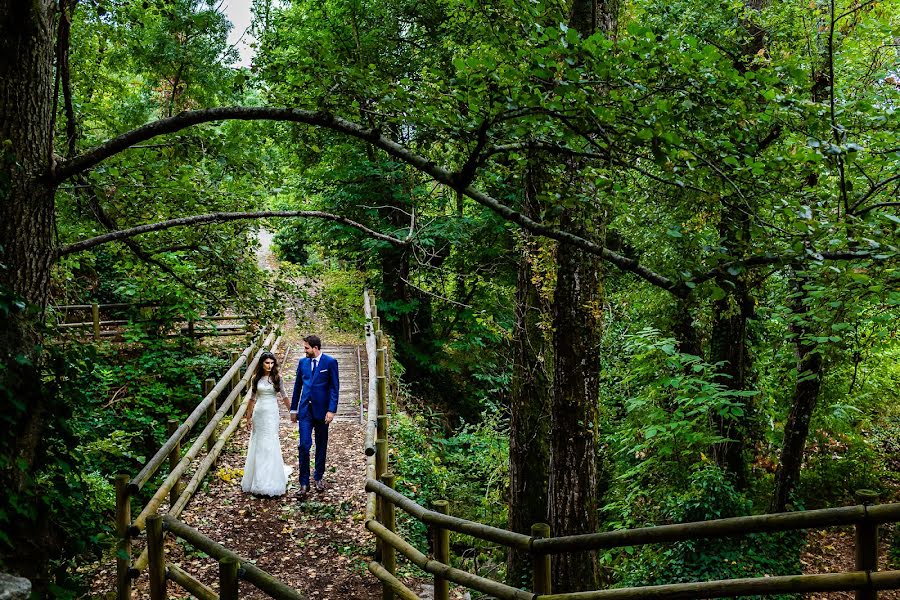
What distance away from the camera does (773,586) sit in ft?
11.0

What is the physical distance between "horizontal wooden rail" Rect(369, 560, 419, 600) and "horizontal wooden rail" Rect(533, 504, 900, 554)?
1637 millimetres

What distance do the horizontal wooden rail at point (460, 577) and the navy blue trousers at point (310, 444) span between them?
2501 mm

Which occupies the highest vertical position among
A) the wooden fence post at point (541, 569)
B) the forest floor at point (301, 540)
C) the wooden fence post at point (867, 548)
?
the wooden fence post at point (867, 548)

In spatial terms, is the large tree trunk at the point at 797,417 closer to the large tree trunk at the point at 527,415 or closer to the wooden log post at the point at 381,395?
the large tree trunk at the point at 527,415

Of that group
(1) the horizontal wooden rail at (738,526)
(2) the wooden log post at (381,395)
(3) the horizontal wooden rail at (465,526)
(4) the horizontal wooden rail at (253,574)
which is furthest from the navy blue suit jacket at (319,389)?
(1) the horizontal wooden rail at (738,526)

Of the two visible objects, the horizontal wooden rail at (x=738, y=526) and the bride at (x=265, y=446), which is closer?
the horizontal wooden rail at (x=738, y=526)

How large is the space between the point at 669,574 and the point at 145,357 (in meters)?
11.8

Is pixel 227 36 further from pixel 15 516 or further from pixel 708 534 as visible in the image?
pixel 708 534

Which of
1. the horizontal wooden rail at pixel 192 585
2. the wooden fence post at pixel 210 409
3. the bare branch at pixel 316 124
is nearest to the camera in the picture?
the bare branch at pixel 316 124

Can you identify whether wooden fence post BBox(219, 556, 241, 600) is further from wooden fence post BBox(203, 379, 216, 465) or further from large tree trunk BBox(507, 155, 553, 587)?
wooden fence post BBox(203, 379, 216, 465)

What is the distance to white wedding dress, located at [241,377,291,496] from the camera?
8.02 m

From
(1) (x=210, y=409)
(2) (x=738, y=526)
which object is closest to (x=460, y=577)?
(2) (x=738, y=526)

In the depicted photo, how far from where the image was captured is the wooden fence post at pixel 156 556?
17.3ft

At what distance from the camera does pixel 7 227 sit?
12.8 feet
